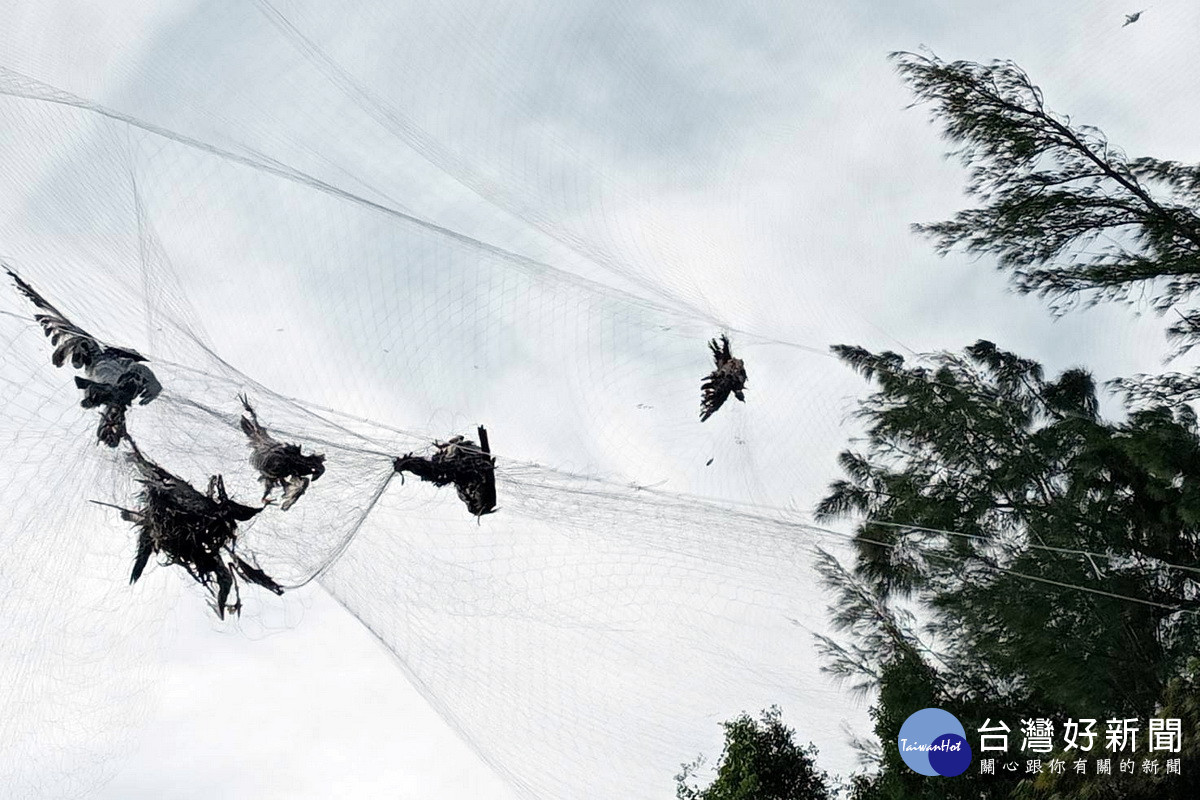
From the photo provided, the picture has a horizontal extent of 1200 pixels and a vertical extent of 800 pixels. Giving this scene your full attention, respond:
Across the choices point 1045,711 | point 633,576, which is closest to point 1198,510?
point 1045,711

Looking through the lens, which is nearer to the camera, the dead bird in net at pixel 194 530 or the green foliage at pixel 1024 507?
the dead bird in net at pixel 194 530

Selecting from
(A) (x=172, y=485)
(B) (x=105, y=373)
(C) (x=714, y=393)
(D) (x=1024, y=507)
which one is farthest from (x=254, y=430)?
(D) (x=1024, y=507)

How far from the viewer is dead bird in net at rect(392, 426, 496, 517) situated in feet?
24.8

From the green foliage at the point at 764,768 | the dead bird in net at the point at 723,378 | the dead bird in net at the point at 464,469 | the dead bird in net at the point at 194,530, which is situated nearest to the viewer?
the dead bird in net at the point at 194,530

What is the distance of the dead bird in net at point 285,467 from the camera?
23.7ft

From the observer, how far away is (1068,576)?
15.3 m

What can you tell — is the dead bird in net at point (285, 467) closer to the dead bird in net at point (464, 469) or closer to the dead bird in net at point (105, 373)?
the dead bird in net at point (464, 469)

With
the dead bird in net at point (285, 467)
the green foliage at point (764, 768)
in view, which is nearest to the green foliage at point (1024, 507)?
the green foliage at point (764, 768)

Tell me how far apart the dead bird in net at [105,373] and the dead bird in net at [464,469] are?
72.3 inches

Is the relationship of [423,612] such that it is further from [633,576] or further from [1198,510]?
[1198,510]

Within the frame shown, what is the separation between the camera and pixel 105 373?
7.19 m

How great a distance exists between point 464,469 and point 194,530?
184 cm

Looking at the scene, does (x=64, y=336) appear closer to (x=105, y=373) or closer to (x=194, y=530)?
(x=105, y=373)

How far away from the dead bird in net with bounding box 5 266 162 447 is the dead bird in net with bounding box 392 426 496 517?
1.84m
